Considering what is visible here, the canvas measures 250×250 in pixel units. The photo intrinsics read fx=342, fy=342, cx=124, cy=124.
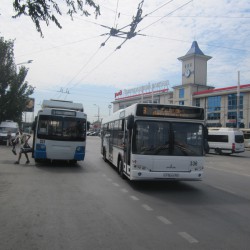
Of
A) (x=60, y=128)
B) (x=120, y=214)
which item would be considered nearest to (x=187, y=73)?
(x=60, y=128)

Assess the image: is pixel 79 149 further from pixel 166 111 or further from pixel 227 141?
pixel 227 141

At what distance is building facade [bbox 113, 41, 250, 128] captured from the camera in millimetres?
66125

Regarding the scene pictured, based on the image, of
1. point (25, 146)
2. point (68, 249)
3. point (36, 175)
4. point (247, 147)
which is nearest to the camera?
point (68, 249)

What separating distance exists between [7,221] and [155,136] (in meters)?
5.30

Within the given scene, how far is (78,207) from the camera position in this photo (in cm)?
773

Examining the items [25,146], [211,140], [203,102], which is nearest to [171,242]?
[25,146]

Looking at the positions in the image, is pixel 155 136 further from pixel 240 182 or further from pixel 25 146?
pixel 25 146

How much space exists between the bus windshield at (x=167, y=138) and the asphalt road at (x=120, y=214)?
1.21 m

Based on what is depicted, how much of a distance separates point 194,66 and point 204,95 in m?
7.78

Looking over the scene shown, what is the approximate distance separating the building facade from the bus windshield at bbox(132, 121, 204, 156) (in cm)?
5291

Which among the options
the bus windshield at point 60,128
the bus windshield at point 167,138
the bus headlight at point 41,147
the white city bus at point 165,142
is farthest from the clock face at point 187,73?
the bus windshield at point 167,138

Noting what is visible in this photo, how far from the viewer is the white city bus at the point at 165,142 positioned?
33.8 feet

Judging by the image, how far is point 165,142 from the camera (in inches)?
410

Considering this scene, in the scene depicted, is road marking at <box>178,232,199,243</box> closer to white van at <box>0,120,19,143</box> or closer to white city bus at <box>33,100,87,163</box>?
white city bus at <box>33,100,87,163</box>
